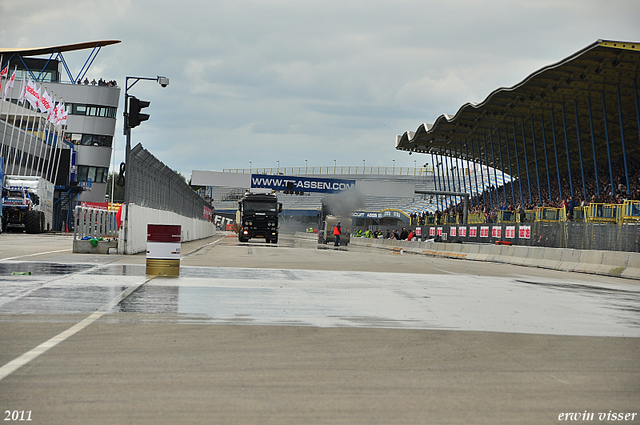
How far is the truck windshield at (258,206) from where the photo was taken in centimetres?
4675

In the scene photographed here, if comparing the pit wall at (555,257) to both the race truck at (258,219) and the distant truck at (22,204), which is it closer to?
the race truck at (258,219)

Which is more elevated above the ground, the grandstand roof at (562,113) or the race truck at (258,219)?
the grandstand roof at (562,113)

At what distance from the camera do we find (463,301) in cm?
1155

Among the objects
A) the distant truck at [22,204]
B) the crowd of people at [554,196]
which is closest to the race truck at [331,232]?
the crowd of people at [554,196]

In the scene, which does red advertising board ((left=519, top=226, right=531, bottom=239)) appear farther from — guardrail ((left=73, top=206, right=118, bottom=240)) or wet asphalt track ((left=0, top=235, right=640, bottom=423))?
guardrail ((left=73, top=206, right=118, bottom=240))

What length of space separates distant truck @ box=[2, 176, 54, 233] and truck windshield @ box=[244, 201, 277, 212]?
1380 centimetres

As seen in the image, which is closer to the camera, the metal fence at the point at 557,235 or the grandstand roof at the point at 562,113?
the metal fence at the point at 557,235

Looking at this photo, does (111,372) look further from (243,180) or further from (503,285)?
(243,180)

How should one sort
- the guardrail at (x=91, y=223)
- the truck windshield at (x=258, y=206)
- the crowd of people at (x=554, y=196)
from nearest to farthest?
the guardrail at (x=91, y=223) → the crowd of people at (x=554, y=196) → the truck windshield at (x=258, y=206)

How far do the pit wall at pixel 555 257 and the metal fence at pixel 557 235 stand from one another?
683 millimetres

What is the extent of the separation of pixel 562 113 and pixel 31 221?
37.9 metres

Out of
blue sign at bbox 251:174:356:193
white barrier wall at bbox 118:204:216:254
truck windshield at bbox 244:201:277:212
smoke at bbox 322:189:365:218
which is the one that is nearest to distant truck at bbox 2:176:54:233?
truck windshield at bbox 244:201:277:212

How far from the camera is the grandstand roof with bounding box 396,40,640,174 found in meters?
40.1

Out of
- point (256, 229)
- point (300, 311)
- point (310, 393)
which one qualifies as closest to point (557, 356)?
point (310, 393)
